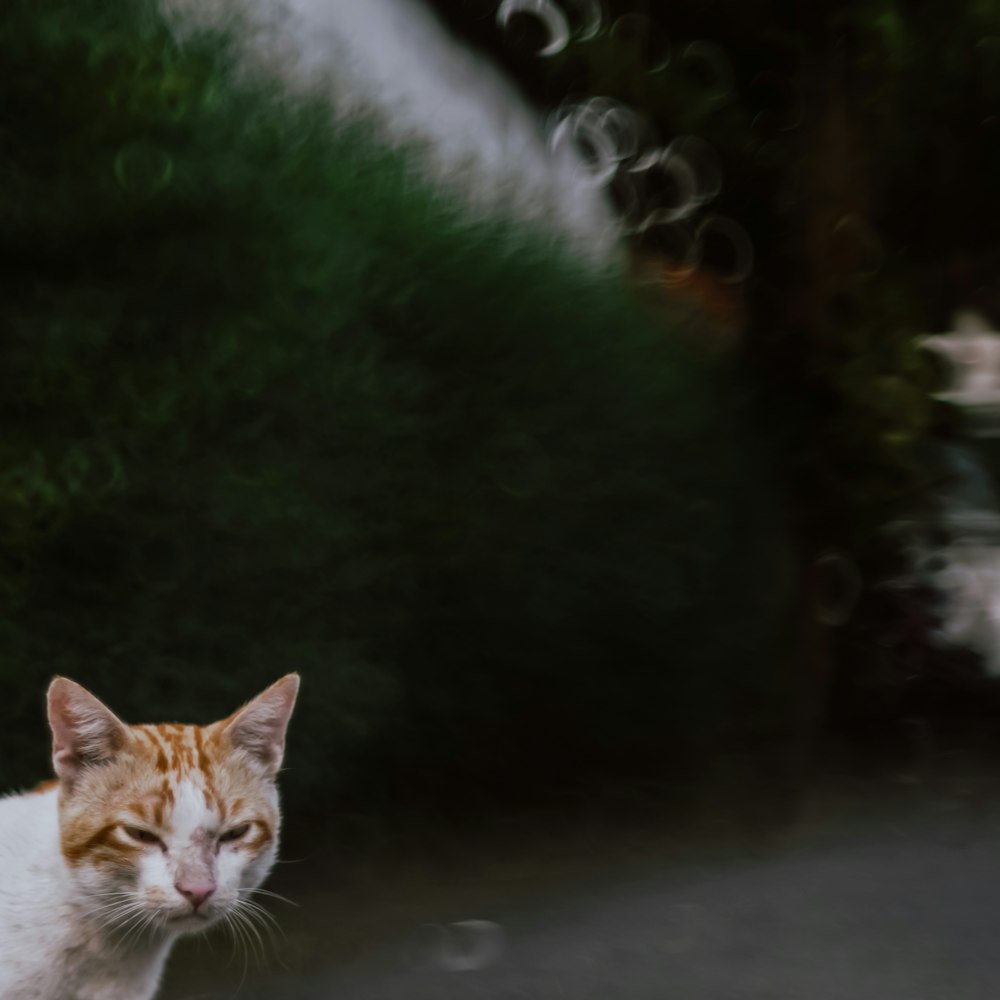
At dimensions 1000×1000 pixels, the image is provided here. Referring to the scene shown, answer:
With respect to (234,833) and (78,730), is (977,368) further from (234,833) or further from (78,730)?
(78,730)

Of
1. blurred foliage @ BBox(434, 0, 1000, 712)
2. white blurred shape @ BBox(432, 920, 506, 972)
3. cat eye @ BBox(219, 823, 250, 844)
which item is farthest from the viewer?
blurred foliage @ BBox(434, 0, 1000, 712)

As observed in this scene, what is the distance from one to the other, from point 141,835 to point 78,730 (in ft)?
0.69

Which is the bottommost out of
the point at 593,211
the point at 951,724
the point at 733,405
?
the point at 951,724

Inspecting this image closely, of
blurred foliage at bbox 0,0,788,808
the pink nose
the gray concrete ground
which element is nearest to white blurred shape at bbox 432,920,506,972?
the gray concrete ground

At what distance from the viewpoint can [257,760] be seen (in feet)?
7.98

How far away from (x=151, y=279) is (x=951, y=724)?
4989 millimetres

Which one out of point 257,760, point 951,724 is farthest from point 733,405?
point 257,760

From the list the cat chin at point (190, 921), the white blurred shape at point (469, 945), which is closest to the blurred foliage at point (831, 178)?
the white blurred shape at point (469, 945)

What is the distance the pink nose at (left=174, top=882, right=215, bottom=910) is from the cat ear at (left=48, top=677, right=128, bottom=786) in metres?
0.26

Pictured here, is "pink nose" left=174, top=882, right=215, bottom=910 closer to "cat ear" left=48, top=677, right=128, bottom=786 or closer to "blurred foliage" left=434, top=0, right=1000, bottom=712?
"cat ear" left=48, top=677, right=128, bottom=786

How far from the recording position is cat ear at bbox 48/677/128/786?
2.21 m

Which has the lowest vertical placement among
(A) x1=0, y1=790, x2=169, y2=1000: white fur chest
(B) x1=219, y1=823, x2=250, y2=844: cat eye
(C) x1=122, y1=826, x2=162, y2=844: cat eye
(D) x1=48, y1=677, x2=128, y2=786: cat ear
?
(A) x1=0, y1=790, x2=169, y2=1000: white fur chest

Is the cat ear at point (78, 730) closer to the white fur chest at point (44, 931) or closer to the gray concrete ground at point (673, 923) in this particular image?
the white fur chest at point (44, 931)

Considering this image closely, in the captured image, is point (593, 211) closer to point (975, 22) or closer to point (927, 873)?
point (975, 22)
